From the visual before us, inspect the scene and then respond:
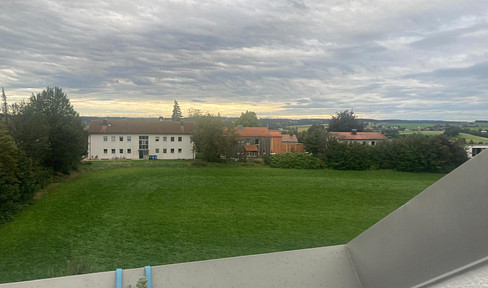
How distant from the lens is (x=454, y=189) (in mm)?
2074

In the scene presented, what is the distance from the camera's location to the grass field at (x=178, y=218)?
9023 mm

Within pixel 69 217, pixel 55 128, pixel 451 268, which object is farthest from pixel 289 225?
pixel 55 128

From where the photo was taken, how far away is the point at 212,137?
94.3 ft

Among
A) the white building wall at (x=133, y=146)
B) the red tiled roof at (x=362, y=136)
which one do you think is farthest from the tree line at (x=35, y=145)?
the red tiled roof at (x=362, y=136)

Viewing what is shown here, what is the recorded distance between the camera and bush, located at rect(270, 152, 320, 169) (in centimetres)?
2910

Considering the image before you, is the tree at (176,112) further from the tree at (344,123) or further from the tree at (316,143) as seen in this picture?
the tree at (316,143)

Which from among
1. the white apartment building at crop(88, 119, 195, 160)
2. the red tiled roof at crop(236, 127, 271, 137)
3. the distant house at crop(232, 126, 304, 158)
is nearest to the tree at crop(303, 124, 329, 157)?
the distant house at crop(232, 126, 304, 158)

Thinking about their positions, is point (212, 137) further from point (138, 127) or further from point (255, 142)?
point (138, 127)

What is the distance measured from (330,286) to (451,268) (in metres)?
1.09

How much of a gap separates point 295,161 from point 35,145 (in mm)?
20085

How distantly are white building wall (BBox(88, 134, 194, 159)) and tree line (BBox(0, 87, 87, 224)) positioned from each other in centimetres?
952

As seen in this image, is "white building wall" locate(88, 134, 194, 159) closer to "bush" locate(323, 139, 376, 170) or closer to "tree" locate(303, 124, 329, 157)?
"tree" locate(303, 124, 329, 157)

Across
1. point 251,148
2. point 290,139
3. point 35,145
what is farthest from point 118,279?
point 290,139

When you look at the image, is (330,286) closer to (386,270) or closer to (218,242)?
(386,270)
